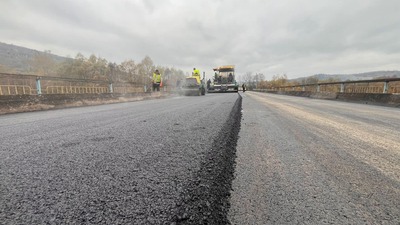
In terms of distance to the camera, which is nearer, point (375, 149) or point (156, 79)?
point (375, 149)

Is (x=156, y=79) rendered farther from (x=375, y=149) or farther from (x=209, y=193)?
(x=209, y=193)

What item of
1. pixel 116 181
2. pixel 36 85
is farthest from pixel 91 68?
pixel 116 181

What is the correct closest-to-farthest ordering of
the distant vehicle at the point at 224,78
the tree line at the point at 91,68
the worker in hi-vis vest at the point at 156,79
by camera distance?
the worker in hi-vis vest at the point at 156,79 → the distant vehicle at the point at 224,78 → the tree line at the point at 91,68

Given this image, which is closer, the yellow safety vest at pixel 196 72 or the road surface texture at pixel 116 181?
the road surface texture at pixel 116 181

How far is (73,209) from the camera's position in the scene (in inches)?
37.8

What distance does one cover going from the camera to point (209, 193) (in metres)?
1.11

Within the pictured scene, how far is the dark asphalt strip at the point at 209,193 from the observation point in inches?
35.4

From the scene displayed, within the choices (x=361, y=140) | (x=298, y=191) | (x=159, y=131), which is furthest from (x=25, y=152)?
(x=361, y=140)

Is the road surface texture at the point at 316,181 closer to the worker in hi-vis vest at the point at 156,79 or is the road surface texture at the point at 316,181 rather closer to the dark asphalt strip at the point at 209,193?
the dark asphalt strip at the point at 209,193

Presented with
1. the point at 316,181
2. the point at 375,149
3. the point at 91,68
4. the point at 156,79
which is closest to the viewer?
the point at 316,181

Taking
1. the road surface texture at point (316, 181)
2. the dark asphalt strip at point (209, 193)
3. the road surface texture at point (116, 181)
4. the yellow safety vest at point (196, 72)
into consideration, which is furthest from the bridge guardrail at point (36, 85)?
the road surface texture at point (316, 181)

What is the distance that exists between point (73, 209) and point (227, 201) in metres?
0.76

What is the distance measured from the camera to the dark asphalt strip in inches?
35.4

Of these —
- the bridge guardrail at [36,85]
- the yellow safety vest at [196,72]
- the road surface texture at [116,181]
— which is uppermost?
the yellow safety vest at [196,72]
